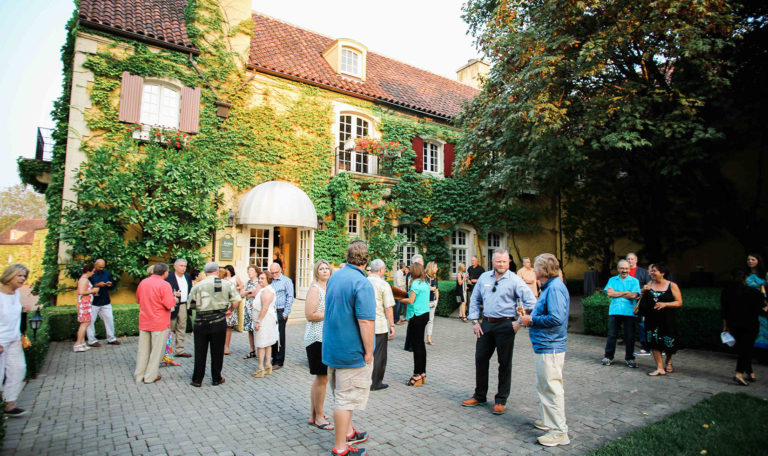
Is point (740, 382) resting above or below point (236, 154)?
below

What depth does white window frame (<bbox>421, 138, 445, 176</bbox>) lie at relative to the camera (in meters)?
17.5

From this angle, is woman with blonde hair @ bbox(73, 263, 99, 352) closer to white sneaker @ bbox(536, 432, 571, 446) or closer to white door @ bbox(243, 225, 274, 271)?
white door @ bbox(243, 225, 274, 271)

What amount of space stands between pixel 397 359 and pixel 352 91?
10812mm

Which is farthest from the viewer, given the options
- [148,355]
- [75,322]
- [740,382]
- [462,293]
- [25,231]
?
[25,231]

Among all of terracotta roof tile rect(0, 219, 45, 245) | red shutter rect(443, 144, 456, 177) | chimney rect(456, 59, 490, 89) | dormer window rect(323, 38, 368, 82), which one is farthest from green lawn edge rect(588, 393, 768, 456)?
terracotta roof tile rect(0, 219, 45, 245)

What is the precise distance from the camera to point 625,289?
7273mm

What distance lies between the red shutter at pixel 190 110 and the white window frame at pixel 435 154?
908 cm

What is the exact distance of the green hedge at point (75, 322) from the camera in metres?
9.01

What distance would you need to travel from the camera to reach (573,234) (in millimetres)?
18328

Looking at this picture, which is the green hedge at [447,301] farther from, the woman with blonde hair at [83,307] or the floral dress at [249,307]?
the woman with blonde hair at [83,307]

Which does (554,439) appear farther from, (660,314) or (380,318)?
(660,314)

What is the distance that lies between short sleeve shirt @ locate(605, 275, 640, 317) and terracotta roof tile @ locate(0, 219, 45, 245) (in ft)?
190

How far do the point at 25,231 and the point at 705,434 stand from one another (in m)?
68.0

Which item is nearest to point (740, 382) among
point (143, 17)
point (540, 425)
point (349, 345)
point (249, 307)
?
point (540, 425)
